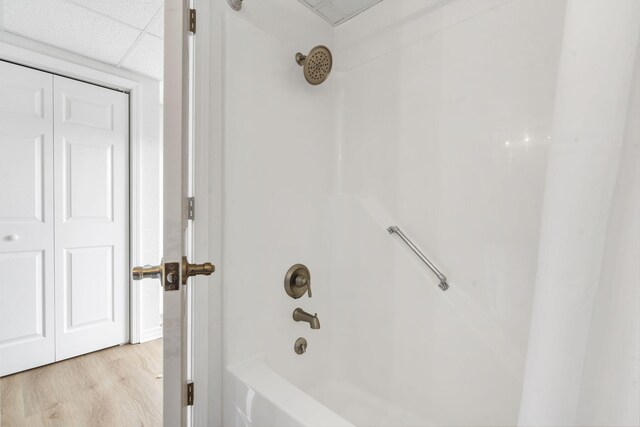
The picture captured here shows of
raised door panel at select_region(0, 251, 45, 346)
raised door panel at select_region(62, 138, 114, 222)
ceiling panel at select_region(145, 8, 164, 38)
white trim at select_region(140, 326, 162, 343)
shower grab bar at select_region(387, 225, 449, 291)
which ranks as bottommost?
white trim at select_region(140, 326, 162, 343)

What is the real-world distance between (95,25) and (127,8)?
0.97 ft

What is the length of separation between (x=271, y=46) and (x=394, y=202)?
798mm

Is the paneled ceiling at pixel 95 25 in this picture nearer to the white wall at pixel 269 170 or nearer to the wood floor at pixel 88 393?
the white wall at pixel 269 170

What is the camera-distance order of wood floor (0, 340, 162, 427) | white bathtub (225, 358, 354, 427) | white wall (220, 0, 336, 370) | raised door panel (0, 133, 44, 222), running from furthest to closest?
raised door panel (0, 133, 44, 222)
wood floor (0, 340, 162, 427)
white wall (220, 0, 336, 370)
white bathtub (225, 358, 354, 427)

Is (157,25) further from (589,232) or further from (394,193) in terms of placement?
(589,232)

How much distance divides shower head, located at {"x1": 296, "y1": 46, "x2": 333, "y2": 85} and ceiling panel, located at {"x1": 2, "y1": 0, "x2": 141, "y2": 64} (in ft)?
4.01

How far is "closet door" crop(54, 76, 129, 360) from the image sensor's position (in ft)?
6.57

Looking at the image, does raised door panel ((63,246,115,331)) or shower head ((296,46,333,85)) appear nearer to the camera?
shower head ((296,46,333,85))

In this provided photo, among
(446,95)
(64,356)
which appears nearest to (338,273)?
(446,95)

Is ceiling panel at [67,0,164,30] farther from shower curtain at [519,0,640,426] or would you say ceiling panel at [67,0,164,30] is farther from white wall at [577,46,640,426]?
white wall at [577,46,640,426]

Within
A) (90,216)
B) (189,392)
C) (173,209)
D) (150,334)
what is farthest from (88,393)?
(173,209)

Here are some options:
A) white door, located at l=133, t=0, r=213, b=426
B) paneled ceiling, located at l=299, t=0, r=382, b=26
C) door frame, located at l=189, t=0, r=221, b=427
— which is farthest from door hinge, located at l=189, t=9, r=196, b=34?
paneled ceiling, located at l=299, t=0, r=382, b=26

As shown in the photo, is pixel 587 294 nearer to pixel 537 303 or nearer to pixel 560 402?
pixel 537 303

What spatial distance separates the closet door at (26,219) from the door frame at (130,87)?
0.11 meters
